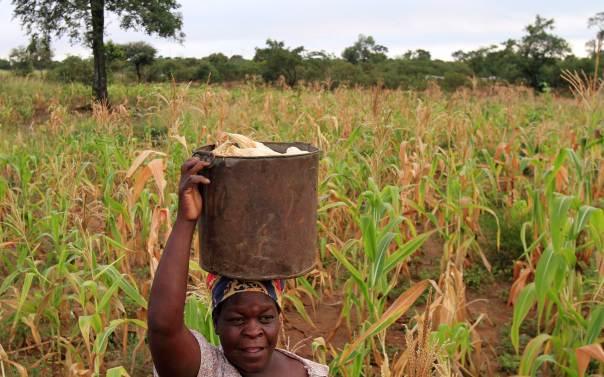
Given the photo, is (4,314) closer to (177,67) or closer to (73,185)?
(73,185)

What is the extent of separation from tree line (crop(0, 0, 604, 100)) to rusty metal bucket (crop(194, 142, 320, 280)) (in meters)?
10.7

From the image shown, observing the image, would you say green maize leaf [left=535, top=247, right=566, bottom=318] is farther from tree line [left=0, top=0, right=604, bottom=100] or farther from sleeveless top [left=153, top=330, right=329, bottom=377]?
tree line [left=0, top=0, right=604, bottom=100]

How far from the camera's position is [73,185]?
3211 millimetres

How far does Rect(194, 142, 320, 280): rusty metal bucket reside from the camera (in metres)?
1.23

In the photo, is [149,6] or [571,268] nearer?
[571,268]

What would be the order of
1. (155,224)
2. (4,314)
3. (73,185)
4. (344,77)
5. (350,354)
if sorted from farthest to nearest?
(344,77) → (73,185) → (4,314) → (155,224) → (350,354)

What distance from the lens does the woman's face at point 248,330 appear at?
1282 millimetres

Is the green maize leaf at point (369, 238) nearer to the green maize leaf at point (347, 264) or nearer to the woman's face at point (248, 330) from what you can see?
the green maize leaf at point (347, 264)

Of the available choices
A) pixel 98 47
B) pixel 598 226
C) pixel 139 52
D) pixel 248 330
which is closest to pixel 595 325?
pixel 598 226

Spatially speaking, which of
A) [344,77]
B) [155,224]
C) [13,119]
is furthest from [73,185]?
[344,77]

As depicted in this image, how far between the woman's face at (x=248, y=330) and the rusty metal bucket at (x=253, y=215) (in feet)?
0.25

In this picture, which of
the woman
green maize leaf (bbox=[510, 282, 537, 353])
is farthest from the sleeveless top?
green maize leaf (bbox=[510, 282, 537, 353])

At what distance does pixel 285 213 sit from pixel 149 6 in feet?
46.2

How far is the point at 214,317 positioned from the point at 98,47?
13098 millimetres
